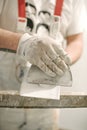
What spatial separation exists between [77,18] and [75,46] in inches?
4.4

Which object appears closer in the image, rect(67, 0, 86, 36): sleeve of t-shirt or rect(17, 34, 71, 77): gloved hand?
rect(17, 34, 71, 77): gloved hand

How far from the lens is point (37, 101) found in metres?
0.61

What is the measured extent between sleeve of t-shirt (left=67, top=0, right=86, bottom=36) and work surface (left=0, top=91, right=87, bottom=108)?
1.51ft

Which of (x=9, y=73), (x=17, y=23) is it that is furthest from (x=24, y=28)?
(x=9, y=73)

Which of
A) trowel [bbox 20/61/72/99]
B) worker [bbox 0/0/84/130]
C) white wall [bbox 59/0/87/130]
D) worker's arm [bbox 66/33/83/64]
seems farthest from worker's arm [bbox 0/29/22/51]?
white wall [bbox 59/0/87/130]

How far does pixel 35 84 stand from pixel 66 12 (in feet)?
1.37

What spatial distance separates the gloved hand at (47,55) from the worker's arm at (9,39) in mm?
79

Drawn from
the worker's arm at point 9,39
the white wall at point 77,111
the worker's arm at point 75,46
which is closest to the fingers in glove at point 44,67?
the worker's arm at point 9,39

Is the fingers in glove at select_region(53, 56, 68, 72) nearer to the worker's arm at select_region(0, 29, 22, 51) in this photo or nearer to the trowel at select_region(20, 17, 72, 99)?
the trowel at select_region(20, 17, 72, 99)

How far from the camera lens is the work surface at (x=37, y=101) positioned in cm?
60

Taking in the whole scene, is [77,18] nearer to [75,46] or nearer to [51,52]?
[75,46]

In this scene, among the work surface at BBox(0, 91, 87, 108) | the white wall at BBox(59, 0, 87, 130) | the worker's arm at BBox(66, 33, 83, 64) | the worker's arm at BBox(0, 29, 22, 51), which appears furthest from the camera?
the white wall at BBox(59, 0, 87, 130)

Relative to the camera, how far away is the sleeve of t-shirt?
40.0 inches

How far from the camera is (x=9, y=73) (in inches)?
36.2
